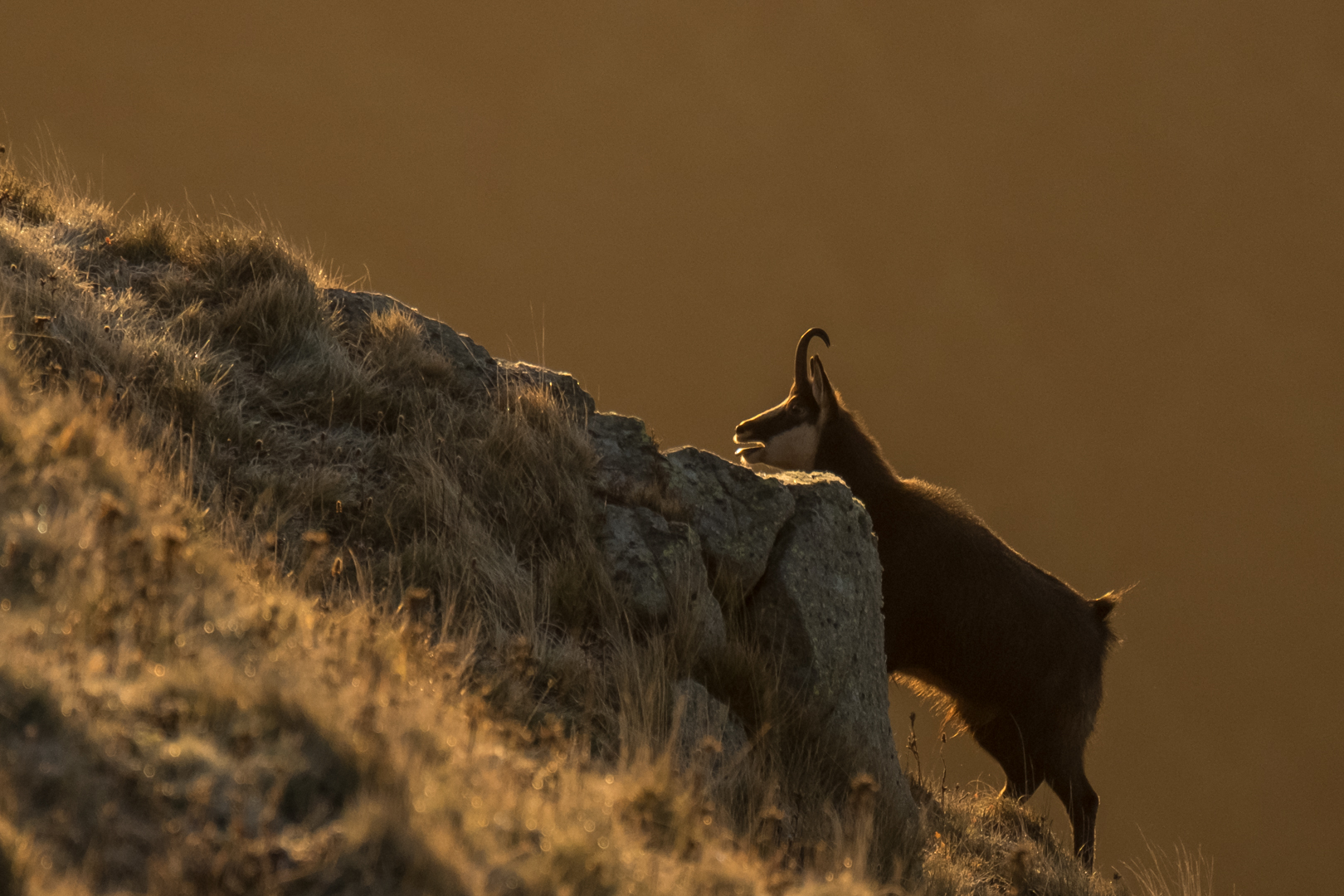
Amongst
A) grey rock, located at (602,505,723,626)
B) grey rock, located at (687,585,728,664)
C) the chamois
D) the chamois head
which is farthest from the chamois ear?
grey rock, located at (687,585,728,664)

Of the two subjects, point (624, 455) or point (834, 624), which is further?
point (624, 455)

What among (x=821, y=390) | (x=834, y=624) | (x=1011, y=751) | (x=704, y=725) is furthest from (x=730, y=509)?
(x=1011, y=751)

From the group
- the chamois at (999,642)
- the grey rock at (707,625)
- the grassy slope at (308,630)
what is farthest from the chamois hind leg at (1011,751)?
the grey rock at (707,625)

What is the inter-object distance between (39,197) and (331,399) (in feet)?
11.0

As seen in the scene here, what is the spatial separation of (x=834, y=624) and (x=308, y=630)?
3.31 meters

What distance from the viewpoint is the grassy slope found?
8.41 ft

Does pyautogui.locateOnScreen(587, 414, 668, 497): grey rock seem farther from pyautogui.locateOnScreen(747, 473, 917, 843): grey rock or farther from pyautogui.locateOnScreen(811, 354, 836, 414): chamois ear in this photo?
pyautogui.locateOnScreen(811, 354, 836, 414): chamois ear

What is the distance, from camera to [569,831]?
290 centimetres

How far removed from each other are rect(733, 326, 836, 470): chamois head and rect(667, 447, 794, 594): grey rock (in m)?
2.41

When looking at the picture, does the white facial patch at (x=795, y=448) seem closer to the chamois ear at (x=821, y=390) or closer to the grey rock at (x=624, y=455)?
the chamois ear at (x=821, y=390)

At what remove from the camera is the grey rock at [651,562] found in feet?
18.3

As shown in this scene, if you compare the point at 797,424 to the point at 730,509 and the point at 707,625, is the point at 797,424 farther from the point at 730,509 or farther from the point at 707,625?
the point at 707,625

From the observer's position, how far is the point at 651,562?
18.8 feet

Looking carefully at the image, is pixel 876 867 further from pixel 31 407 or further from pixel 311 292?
pixel 311 292
